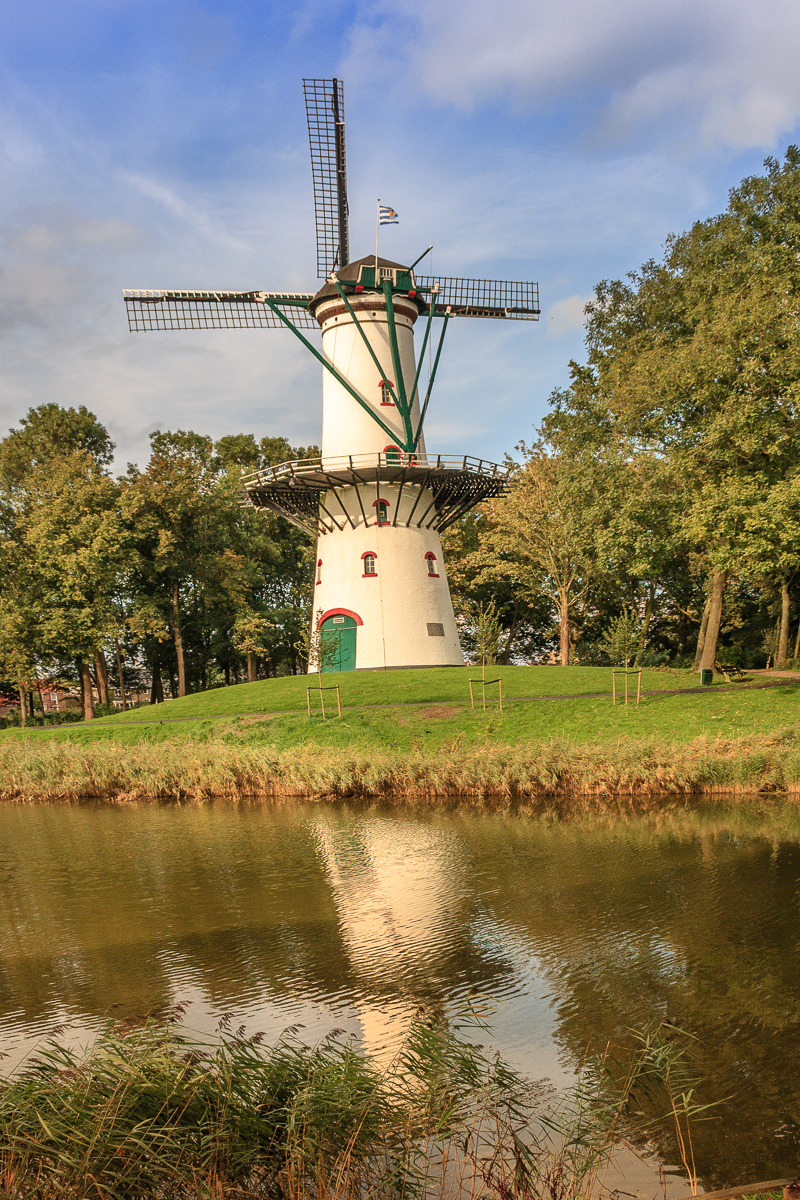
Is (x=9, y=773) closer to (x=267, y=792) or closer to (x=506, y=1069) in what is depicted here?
(x=267, y=792)

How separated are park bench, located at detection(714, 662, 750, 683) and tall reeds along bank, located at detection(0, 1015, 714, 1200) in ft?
76.9

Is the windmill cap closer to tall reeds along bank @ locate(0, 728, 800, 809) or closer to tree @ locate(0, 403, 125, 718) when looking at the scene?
tree @ locate(0, 403, 125, 718)

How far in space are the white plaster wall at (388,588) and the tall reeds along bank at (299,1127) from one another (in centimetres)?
2892

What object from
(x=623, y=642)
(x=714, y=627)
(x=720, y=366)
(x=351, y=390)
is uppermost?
(x=351, y=390)

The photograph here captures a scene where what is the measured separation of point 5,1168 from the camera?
4.56 m

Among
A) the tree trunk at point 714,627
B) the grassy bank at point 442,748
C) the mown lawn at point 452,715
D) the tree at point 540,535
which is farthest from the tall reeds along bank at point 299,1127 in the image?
the tree at point 540,535

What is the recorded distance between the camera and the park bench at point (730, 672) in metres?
27.9

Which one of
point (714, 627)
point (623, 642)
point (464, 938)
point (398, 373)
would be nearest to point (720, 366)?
point (623, 642)

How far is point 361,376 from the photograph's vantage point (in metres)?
35.9

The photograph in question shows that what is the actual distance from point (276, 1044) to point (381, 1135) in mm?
1846

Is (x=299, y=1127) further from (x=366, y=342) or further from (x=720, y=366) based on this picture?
(x=366, y=342)

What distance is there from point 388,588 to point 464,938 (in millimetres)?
26206

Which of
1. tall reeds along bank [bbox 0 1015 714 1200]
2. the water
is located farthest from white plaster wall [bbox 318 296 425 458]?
tall reeds along bank [bbox 0 1015 714 1200]

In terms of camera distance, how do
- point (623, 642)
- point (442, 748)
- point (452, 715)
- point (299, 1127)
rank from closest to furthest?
point (299, 1127) < point (442, 748) < point (452, 715) < point (623, 642)
